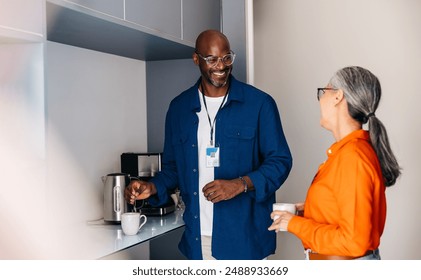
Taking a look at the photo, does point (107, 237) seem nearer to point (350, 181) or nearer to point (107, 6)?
point (107, 6)

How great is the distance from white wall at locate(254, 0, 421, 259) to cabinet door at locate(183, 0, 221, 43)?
25 cm

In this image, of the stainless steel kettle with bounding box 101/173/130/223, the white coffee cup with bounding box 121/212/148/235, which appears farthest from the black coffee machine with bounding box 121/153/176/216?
the white coffee cup with bounding box 121/212/148/235

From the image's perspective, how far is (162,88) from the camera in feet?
8.95

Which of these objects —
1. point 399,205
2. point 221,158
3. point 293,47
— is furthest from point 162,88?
point 399,205

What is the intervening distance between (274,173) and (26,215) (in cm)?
78

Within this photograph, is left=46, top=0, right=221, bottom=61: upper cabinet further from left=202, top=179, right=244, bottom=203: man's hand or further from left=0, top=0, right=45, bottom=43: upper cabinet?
left=202, top=179, right=244, bottom=203: man's hand

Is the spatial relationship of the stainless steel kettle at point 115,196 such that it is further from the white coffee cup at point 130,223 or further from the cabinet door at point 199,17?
the cabinet door at point 199,17

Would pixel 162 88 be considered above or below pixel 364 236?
above

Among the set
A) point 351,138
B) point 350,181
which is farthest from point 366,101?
point 350,181

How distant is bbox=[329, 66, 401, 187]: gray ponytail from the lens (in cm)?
136

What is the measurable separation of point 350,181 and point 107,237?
0.96 meters

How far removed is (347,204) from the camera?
1.27 metres
